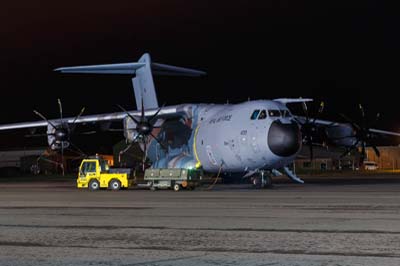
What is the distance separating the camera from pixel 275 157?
2955cm

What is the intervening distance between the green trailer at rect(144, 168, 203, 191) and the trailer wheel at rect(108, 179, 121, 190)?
5.50ft

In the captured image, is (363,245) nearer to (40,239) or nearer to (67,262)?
(67,262)

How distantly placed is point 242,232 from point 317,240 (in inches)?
71.7

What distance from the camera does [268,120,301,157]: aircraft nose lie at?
28908mm

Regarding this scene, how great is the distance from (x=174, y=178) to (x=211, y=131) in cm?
349

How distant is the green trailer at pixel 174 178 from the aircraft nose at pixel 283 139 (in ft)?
13.8

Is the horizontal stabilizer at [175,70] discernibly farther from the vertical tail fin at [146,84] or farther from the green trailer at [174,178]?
the green trailer at [174,178]

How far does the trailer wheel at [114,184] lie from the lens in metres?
32.4

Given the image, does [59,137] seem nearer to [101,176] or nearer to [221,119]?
[101,176]

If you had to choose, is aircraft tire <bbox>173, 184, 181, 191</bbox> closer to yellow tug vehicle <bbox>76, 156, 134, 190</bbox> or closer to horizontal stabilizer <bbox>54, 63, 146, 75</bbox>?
yellow tug vehicle <bbox>76, 156, 134, 190</bbox>

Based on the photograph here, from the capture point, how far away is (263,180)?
31.0m

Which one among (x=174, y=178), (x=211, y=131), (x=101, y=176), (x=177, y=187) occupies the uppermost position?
(x=211, y=131)

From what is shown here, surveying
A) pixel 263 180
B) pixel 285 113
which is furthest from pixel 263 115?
pixel 263 180

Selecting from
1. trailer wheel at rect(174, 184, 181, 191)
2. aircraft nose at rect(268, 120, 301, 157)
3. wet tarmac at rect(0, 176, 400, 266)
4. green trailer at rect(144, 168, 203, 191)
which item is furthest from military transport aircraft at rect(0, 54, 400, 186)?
wet tarmac at rect(0, 176, 400, 266)
